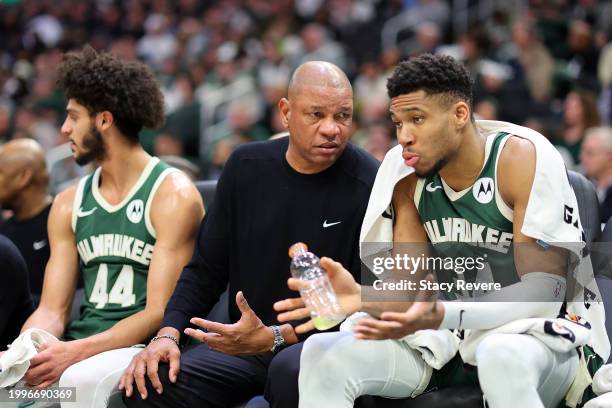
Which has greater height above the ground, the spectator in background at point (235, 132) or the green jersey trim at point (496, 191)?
the spectator in background at point (235, 132)

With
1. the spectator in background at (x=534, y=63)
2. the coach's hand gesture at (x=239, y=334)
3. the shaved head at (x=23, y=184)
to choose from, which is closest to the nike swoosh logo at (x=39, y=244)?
the shaved head at (x=23, y=184)

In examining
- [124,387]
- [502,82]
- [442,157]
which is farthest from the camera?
[502,82]

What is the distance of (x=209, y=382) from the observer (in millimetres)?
3771

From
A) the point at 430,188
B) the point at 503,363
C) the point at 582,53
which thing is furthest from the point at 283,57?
the point at 503,363

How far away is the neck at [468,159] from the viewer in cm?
353

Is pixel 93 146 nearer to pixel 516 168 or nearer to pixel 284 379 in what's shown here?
pixel 284 379

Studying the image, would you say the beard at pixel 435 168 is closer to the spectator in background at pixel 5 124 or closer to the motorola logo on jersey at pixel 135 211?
the motorola logo on jersey at pixel 135 211

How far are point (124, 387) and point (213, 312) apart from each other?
77 cm

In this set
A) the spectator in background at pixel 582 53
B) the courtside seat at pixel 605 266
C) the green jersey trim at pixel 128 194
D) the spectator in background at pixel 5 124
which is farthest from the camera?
the spectator in background at pixel 5 124

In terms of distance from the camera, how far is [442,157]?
3.48 m

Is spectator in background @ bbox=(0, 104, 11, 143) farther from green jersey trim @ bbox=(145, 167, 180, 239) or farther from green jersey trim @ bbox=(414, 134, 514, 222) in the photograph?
green jersey trim @ bbox=(414, 134, 514, 222)

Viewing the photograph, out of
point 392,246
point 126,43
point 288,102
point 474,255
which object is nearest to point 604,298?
point 474,255

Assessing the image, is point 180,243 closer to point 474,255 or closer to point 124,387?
point 124,387

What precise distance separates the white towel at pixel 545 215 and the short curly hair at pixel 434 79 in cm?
25
